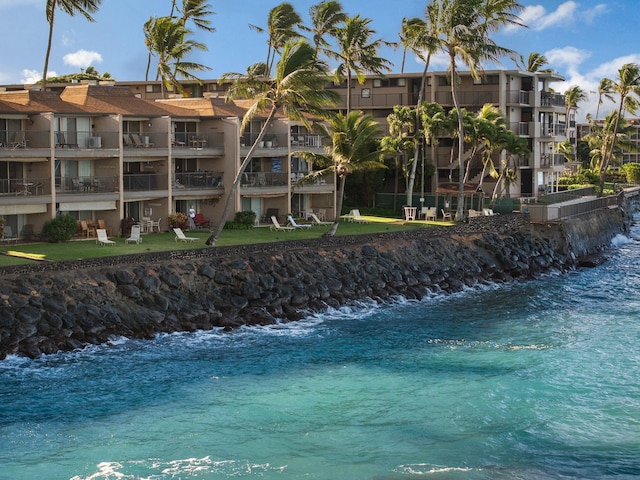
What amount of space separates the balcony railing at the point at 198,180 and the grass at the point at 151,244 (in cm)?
332

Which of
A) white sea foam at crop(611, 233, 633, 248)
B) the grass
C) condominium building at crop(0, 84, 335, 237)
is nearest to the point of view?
the grass

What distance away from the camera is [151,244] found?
145 feet

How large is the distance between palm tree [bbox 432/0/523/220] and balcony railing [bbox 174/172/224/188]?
52.2 feet

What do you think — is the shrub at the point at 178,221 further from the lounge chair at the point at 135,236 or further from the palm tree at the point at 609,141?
the palm tree at the point at 609,141

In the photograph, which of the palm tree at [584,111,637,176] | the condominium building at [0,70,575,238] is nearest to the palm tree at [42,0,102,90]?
the condominium building at [0,70,575,238]

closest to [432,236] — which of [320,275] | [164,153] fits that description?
[320,275]

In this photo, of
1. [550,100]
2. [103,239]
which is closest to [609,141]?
[550,100]

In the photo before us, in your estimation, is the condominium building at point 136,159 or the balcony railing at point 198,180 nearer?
the condominium building at point 136,159

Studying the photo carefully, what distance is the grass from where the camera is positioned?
39.6m

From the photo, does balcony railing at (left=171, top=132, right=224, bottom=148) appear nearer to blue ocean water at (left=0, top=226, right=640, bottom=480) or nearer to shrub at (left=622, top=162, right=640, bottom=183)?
blue ocean water at (left=0, top=226, right=640, bottom=480)

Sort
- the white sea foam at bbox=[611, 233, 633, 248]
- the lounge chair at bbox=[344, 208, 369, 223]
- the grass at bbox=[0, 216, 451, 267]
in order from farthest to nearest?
the white sea foam at bbox=[611, 233, 633, 248]
the lounge chair at bbox=[344, 208, 369, 223]
the grass at bbox=[0, 216, 451, 267]

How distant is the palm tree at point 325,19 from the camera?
225 ft

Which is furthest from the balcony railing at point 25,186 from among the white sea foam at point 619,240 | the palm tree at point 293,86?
the white sea foam at point 619,240

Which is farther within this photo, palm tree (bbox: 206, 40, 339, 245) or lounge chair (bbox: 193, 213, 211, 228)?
lounge chair (bbox: 193, 213, 211, 228)
